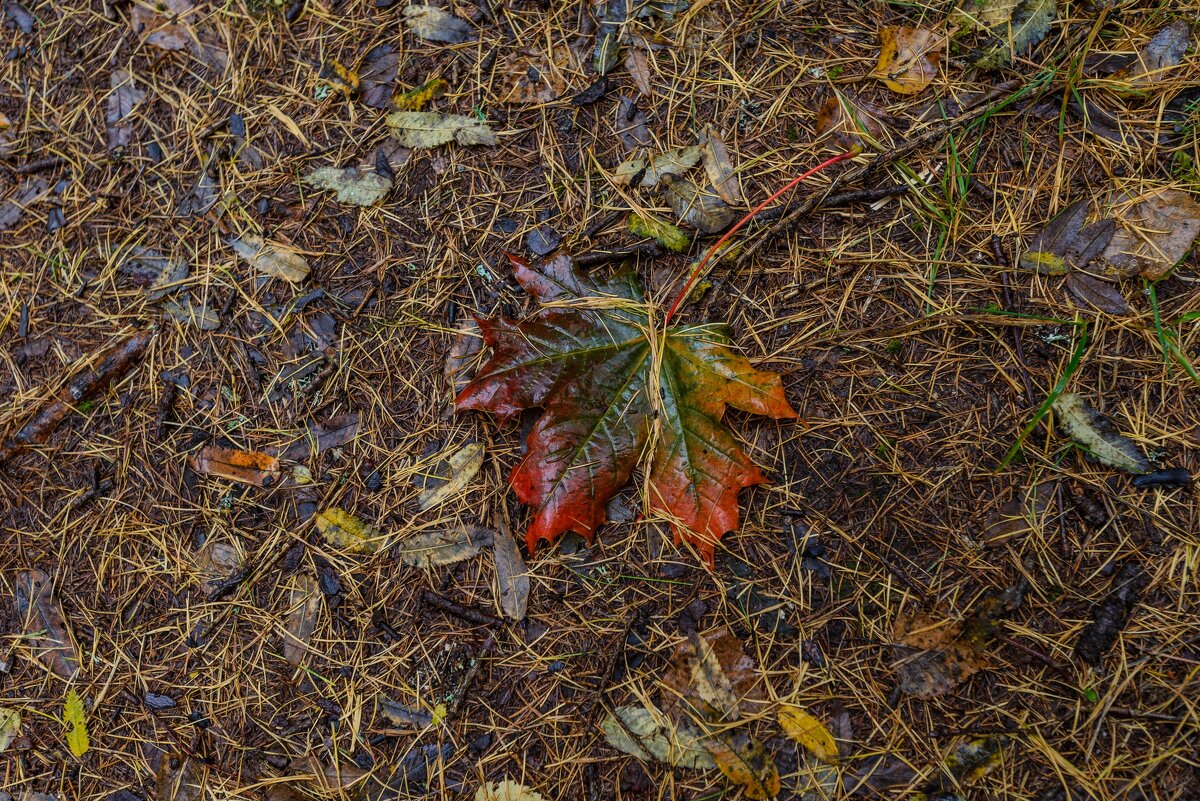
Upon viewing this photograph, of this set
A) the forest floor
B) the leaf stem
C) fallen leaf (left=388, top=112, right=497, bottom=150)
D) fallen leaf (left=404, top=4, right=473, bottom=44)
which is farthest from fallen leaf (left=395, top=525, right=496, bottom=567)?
fallen leaf (left=404, top=4, right=473, bottom=44)

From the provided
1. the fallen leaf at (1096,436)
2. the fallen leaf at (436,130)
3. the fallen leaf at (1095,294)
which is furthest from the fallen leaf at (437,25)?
the fallen leaf at (1096,436)

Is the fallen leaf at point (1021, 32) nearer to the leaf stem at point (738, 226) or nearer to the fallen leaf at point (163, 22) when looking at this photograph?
the leaf stem at point (738, 226)

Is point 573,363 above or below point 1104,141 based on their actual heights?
below

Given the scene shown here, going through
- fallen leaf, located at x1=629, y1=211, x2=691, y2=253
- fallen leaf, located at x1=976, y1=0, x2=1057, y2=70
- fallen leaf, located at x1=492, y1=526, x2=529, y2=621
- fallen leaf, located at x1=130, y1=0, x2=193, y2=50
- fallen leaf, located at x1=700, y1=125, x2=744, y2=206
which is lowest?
Result: fallen leaf, located at x1=492, y1=526, x2=529, y2=621

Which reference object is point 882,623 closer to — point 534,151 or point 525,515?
point 525,515

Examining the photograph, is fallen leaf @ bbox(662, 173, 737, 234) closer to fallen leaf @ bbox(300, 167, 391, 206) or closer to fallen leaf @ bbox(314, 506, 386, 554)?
fallen leaf @ bbox(300, 167, 391, 206)

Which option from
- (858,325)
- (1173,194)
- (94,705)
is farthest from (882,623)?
(94,705)
